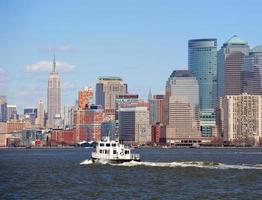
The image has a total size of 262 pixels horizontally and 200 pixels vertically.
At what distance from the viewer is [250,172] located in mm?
115312

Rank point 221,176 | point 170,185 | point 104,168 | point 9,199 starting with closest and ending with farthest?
1. point 9,199
2. point 170,185
3. point 221,176
4. point 104,168

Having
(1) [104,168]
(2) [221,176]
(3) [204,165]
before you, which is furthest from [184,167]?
(2) [221,176]

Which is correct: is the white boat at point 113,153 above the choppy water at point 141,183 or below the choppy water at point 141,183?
above

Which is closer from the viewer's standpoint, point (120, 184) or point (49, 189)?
point (49, 189)

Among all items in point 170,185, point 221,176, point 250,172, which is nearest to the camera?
point 170,185

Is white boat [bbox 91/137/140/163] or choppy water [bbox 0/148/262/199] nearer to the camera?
choppy water [bbox 0/148/262/199]

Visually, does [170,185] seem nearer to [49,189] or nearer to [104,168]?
[49,189]

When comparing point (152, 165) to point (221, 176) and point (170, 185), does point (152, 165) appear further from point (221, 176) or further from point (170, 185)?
point (170, 185)

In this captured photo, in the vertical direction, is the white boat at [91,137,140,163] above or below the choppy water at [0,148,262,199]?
above

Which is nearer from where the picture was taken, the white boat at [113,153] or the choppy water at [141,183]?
the choppy water at [141,183]

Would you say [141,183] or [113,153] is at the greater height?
[113,153]

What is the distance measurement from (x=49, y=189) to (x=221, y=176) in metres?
27.3

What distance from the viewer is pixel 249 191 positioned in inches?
3351

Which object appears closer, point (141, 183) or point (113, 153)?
point (141, 183)
